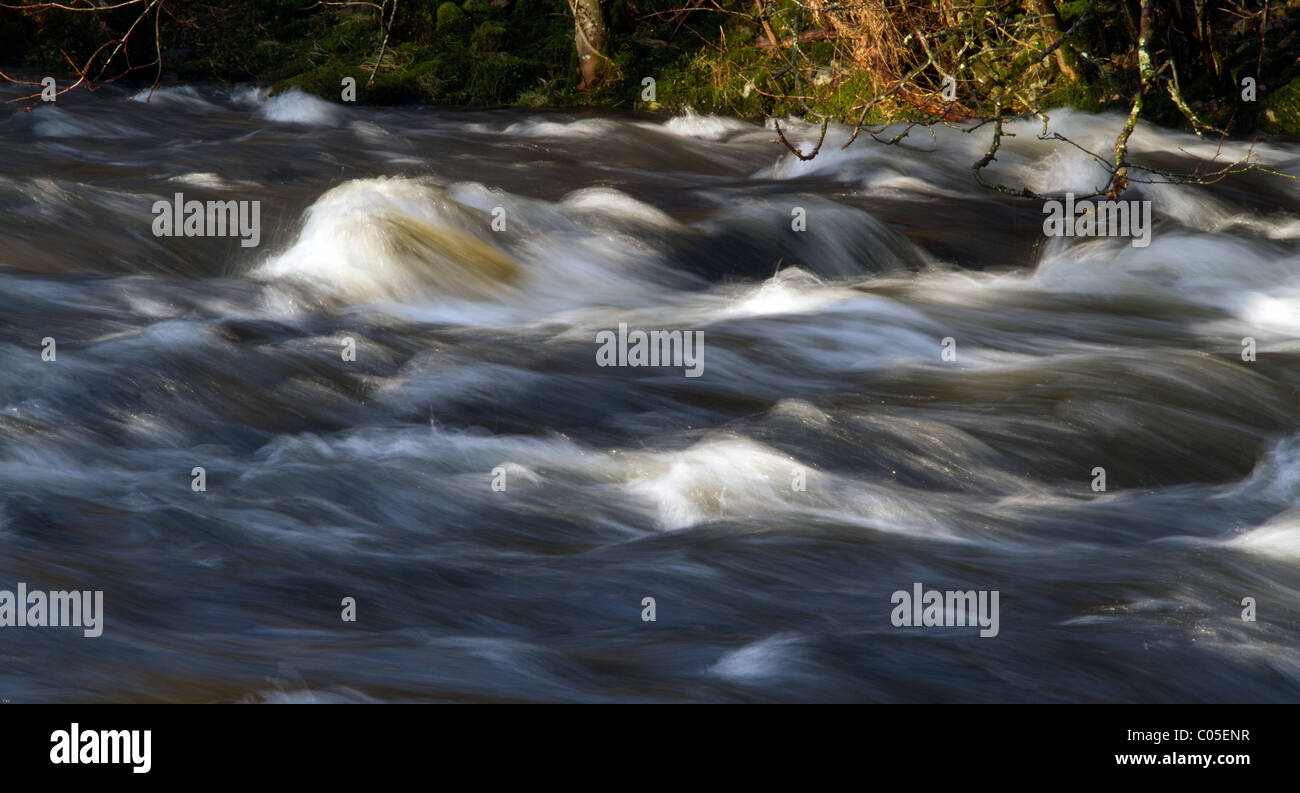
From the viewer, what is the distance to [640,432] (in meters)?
5.57

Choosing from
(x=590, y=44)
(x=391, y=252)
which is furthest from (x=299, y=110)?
(x=391, y=252)

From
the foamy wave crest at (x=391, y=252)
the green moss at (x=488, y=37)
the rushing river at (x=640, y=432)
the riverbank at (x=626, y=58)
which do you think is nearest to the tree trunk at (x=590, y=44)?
the riverbank at (x=626, y=58)

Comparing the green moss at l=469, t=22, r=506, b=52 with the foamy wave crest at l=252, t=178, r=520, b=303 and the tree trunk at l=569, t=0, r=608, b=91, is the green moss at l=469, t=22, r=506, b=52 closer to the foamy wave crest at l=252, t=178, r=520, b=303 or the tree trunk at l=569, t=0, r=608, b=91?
the tree trunk at l=569, t=0, r=608, b=91

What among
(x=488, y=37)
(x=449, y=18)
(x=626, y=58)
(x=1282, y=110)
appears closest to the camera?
(x=1282, y=110)

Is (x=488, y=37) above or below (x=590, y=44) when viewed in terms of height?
above

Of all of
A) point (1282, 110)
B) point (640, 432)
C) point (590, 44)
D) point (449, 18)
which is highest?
point (449, 18)

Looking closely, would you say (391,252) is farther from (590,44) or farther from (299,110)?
(590,44)

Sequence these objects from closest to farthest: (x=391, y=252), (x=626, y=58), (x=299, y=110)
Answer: (x=391, y=252), (x=299, y=110), (x=626, y=58)

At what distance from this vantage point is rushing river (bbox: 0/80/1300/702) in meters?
3.75

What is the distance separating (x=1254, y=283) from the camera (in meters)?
7.62

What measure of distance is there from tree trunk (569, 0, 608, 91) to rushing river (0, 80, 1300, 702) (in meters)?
2.86

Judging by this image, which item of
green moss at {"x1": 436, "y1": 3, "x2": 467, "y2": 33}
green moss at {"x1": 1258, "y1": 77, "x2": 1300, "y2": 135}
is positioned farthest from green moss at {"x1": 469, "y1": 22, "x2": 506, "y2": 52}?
green moss at {"x1": 1258, "y1": 77, "x2": 1300, "y2": 135}

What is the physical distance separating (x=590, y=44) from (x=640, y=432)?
766 centimetres
